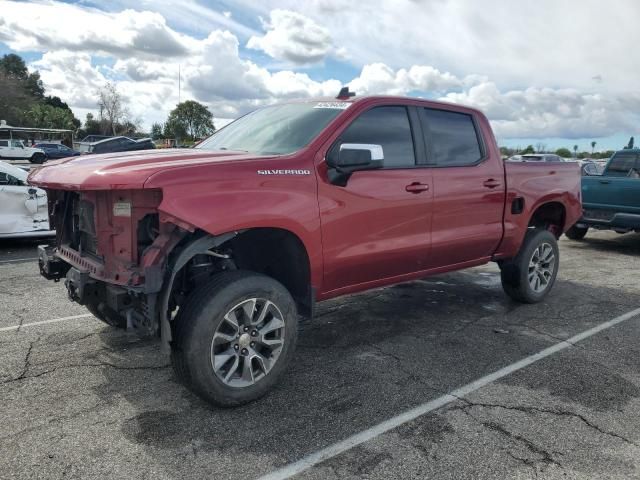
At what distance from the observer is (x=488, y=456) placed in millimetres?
2820

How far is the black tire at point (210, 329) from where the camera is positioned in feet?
10.0

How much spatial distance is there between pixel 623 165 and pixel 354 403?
8.76m

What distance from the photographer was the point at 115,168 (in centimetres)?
308

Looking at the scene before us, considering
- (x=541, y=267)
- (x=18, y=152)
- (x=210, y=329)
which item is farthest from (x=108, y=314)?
(x=18, y=152)

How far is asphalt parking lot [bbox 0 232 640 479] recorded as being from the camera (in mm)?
2734

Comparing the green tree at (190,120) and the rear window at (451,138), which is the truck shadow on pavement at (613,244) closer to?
the rear window at (451,138)

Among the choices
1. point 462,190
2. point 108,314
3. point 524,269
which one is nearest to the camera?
point 108,314

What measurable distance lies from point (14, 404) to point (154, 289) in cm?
129

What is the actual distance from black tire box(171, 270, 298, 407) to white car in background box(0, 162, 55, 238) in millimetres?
6002

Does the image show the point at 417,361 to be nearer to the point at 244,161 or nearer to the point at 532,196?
the point at 244,161

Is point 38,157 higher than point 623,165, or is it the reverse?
point 38,157

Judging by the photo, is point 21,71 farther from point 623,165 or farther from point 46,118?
point 623,165

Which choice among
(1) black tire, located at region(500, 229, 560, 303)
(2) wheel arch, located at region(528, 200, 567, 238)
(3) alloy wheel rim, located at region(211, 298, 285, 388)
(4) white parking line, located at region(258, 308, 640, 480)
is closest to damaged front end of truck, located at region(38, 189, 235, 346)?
(3) alloy wheel rim, located at region(211, 298, 285, 388)

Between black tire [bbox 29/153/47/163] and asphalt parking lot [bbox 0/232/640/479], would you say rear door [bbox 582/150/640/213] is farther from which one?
black tire [bbox 29/153/47/163]
